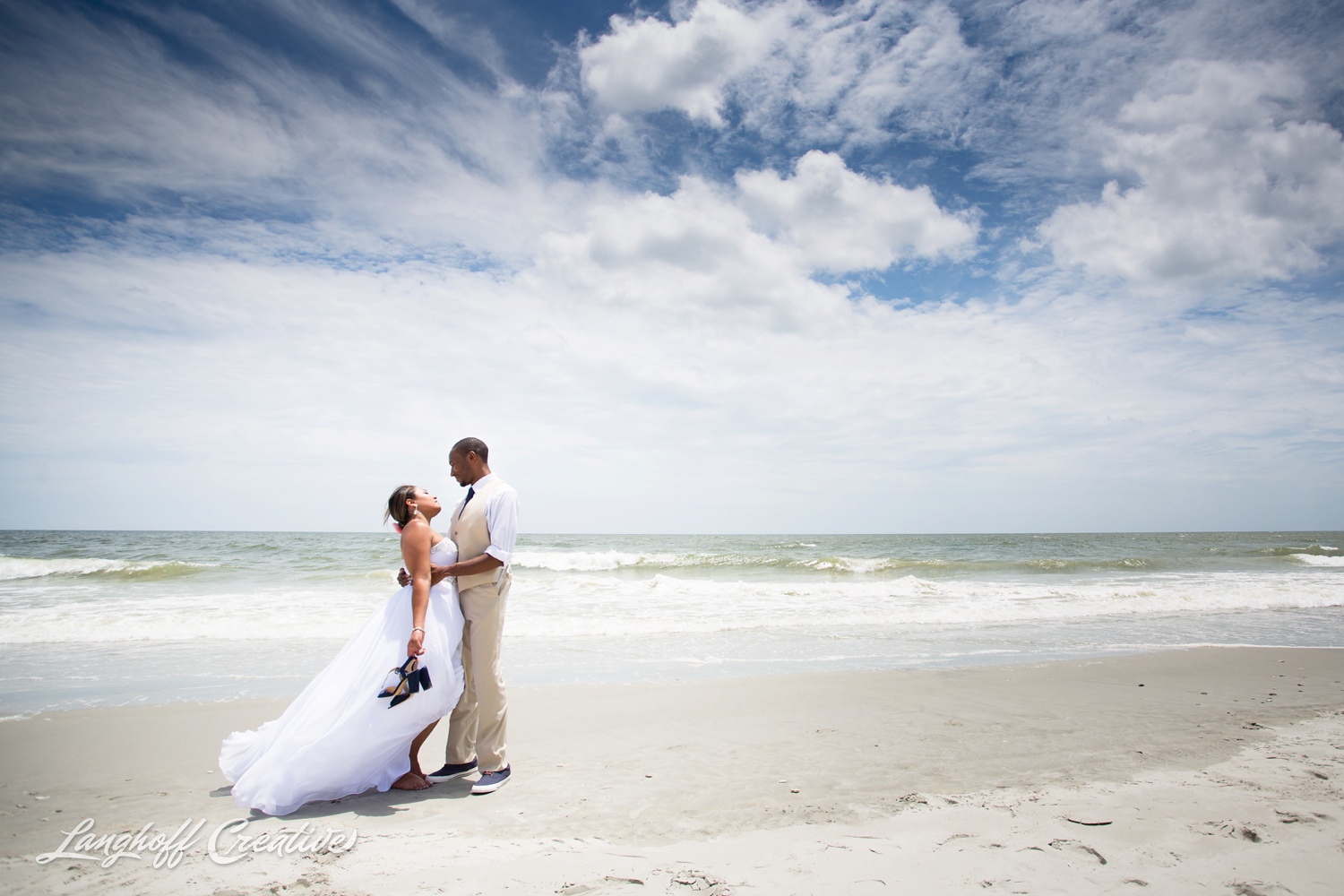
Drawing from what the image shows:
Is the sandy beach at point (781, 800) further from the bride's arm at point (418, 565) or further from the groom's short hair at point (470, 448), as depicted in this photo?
the groom's short hair at point (470, 448)

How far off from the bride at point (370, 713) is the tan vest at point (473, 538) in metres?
0.08

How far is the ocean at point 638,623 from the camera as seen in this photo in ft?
25.5

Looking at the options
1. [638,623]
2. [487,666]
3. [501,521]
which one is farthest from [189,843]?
[638,623]

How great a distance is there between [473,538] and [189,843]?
2003mm

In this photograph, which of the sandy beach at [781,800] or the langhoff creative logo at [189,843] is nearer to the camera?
the sandy beach at [781,800]

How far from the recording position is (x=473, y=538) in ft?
13.3

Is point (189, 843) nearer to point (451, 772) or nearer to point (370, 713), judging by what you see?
point (370, 713)

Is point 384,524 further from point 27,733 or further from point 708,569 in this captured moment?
point 708,569

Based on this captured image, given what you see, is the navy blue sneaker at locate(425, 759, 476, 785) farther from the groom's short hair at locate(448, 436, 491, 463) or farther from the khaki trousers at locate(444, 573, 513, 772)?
the groom's short hair at locate(448, 436, 491, 463)

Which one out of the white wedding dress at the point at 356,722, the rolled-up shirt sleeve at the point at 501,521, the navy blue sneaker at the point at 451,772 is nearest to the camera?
the white wedding dress at the point at 356,722

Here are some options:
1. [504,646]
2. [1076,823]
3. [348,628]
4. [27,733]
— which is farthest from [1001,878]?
[348,628]

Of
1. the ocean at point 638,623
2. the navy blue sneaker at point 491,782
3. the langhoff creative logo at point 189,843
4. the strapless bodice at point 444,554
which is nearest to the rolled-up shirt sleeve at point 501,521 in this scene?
the strapless bodice at point 444,554

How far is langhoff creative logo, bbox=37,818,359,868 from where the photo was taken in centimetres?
309

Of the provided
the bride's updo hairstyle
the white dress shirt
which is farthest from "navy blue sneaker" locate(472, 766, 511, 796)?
the bride's updo hairstyle
